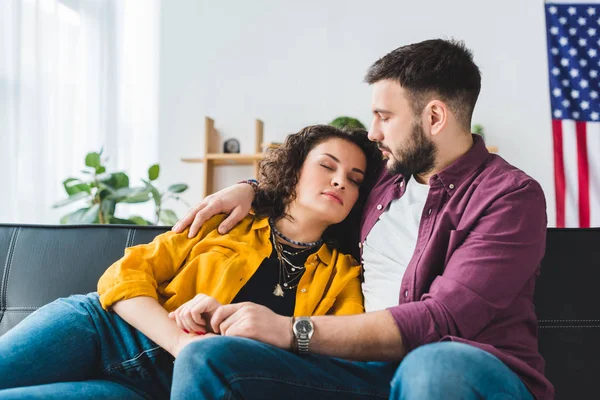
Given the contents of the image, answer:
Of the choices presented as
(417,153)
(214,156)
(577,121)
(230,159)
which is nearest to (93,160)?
(214,156)

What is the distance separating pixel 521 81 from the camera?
3.84 m

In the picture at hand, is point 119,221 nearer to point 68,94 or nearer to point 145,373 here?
point 68,94

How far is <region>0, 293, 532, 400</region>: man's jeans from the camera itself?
82 centimetres

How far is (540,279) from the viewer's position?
143 centimetres

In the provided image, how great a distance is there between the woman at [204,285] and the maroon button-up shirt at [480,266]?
267 millimetres

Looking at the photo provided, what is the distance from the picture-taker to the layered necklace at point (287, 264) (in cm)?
141

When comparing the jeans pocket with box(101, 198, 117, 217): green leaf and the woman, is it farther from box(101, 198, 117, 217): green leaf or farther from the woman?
box(101, 198, 117, 217): green leaf

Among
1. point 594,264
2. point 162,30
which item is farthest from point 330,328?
point 162,30

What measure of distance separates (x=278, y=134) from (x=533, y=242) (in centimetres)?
301

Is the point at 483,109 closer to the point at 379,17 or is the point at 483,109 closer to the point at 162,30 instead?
the point at 379,17

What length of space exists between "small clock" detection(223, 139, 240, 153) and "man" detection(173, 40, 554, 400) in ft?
8.04

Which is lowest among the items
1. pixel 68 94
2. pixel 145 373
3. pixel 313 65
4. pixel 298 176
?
pixel 145 373

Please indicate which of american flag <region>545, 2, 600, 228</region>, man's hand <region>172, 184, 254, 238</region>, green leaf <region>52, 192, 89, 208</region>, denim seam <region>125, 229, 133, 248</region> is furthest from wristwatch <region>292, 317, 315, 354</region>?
american flag <region>545, 2, 600, 228</region>

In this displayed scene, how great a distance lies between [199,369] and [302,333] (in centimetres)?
22
